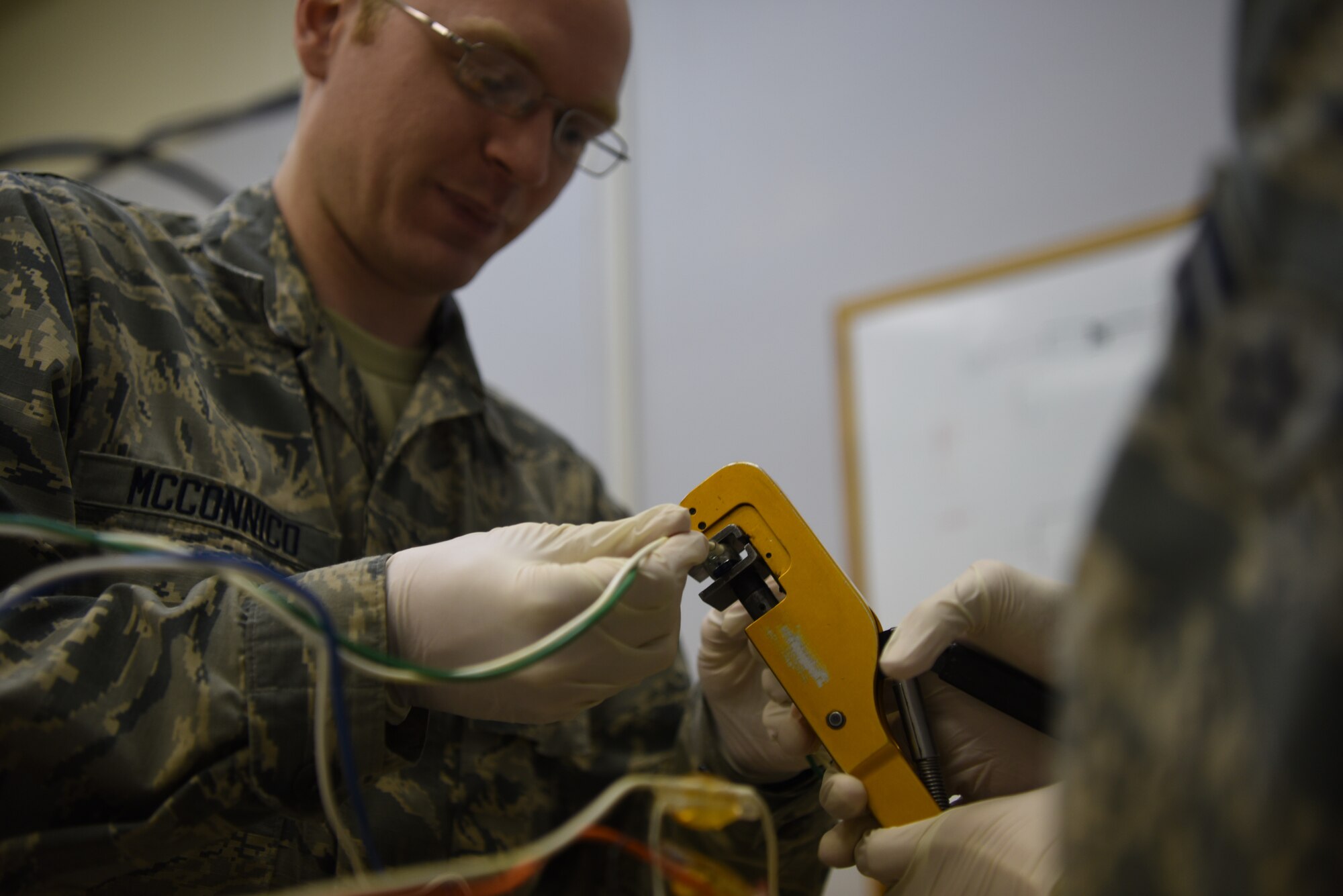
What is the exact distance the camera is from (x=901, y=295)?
5.90ft

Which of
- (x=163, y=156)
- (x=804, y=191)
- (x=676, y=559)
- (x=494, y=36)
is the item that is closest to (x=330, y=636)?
(x=676, y=559)

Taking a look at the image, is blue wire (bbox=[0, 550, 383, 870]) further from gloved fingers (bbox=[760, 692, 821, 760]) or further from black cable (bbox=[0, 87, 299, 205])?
black cable (bbox=[0, 87, 299, 205])

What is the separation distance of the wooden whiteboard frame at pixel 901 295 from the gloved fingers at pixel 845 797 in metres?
0.93

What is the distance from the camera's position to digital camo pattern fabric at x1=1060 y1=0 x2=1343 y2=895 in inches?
10.3

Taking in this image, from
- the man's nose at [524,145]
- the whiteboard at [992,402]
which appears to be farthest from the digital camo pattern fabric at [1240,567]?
the whiteboard at [992,402]

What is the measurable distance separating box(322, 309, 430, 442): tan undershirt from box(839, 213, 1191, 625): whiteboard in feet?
2.83

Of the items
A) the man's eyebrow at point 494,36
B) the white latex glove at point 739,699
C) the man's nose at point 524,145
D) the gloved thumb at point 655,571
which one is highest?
the man's eyebrow at point 494,36

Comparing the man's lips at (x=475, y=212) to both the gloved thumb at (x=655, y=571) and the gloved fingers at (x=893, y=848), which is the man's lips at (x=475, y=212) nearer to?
the gloved thumb at (x=655, y=571)

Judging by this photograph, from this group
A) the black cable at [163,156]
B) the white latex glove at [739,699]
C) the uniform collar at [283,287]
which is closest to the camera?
the white latex glove at [739,699]

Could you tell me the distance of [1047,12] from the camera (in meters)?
1.78

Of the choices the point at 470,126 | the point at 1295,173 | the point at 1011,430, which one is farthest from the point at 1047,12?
the point at 1295,173

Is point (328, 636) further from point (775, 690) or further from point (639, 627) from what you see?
point (775, 690)

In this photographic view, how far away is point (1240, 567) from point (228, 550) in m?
0.83

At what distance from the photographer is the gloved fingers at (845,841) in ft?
2.61
